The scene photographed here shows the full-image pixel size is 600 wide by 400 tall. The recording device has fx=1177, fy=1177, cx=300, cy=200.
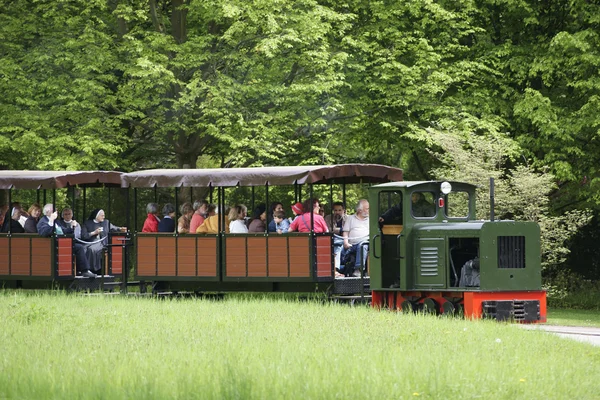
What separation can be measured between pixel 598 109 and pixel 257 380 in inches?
790

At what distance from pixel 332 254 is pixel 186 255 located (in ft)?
10.5

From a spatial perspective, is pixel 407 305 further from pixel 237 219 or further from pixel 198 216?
pixel 198 216

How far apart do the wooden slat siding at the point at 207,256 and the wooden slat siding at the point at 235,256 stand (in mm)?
288

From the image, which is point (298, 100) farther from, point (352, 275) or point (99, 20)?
point (352, 275)

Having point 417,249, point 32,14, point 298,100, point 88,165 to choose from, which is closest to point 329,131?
point 298,100

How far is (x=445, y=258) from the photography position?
62.2 ft

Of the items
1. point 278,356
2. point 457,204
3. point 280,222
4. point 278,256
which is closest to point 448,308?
point 457,204

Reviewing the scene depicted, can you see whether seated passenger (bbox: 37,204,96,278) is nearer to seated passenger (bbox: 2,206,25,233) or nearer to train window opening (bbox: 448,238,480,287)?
seated passenger (bbox: 2,206,25,233)

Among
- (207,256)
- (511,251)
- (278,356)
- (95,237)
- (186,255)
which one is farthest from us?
(95,237)

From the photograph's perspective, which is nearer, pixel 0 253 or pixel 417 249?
pixel 417 249

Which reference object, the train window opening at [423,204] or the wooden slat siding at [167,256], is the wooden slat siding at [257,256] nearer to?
the wooden slat siding at [167,256]

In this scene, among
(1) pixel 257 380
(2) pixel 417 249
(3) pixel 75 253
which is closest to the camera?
(1) pixel 257 380

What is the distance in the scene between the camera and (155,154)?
1329 inches

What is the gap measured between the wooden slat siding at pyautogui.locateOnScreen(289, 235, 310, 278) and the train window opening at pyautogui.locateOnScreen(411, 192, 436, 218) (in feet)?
7.64
